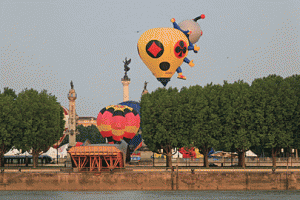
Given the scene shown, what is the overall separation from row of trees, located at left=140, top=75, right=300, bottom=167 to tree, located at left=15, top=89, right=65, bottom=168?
14.5 m

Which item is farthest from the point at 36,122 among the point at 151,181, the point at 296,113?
the point at 296,113

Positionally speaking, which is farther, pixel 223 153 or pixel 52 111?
pixel 223 153

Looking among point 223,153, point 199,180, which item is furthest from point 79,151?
point 223,153

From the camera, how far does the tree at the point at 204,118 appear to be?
77750 mm

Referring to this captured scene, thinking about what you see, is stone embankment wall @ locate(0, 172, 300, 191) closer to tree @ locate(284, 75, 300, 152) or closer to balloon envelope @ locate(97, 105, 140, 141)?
tree @ locate(284, 75, 300, 152)

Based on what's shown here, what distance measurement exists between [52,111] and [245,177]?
36246 mm

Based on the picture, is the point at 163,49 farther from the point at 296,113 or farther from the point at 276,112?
the point at 296,113

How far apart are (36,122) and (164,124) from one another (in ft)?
63.3

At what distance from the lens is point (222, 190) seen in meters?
61.5

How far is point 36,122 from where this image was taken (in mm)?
85438

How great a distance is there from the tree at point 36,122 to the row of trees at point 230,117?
14529mm

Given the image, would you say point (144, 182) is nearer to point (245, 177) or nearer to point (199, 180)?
point (199, 180)

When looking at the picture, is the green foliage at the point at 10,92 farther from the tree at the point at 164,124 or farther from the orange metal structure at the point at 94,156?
the orange metal structure at the point at 94,156

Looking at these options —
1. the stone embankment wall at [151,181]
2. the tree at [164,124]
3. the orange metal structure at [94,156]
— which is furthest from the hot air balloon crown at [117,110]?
the stone embankment wall at [151,181]
